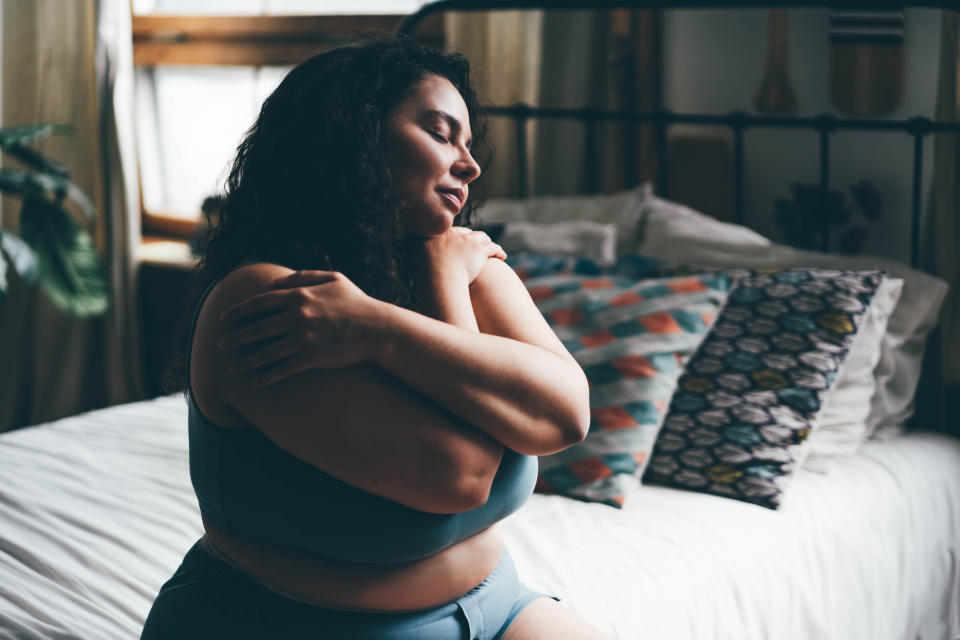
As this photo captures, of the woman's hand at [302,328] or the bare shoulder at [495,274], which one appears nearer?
the woman's hand at [302,328]

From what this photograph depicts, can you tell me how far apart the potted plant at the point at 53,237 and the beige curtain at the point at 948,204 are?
2.24 m

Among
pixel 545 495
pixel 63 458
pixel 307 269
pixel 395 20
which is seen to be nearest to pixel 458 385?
pixel 307 269

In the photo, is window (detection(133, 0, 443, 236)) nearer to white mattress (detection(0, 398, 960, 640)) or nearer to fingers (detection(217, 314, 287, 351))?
white mattress (detection(0, 398, 960, 640))

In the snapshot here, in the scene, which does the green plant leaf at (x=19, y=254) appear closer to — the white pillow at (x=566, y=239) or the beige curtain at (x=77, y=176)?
the beige curtain at (x=77, y=176)

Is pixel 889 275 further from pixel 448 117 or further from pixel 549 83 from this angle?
pixel 448 117

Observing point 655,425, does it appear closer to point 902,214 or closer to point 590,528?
point 590,528

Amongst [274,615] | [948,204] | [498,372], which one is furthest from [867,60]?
[274,615]

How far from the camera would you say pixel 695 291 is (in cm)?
184

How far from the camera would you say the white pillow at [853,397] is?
5.89 ft

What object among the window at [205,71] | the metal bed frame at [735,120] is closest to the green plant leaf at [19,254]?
the window at [205,71]

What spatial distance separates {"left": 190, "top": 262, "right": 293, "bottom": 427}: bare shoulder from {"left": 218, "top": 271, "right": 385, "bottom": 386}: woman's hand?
0.05 feet

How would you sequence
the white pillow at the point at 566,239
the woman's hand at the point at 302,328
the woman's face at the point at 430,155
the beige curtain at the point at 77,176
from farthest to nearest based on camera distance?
the beige curtain at the point at 77,176, the white pillow at the point at 566,239, the woman's face at the point at 430,155, the woman's hand at the point at 302,328

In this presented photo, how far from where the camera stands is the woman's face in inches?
40.9

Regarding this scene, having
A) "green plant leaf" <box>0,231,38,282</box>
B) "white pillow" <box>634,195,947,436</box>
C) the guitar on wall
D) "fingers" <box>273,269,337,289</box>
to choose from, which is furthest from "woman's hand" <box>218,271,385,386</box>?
"green plant leaf" <box>0,231,38,282</box>
